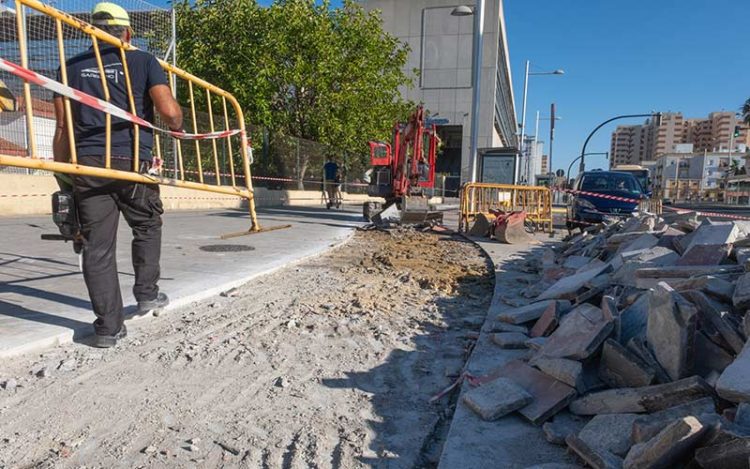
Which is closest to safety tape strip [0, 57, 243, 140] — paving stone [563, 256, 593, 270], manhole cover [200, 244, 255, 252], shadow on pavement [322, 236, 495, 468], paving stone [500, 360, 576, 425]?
shadow on pavement [322, 236, 495, 468]

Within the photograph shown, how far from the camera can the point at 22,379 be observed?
9.21 feet

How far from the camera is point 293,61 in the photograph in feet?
64.2

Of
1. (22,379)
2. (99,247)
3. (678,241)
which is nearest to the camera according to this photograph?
(22,379)

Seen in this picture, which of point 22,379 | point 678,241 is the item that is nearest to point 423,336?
point 22,379

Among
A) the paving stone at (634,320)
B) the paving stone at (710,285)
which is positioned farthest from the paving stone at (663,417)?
A: the paving stone at (710,285)

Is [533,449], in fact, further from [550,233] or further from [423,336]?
[550,233]

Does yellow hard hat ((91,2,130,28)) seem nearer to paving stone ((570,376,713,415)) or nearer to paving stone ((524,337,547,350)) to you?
paving stone ((524,337,547,350))

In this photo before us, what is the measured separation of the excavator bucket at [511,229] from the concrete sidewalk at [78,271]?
3.31 metres

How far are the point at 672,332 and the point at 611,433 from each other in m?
0.80

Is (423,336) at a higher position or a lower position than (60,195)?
lower

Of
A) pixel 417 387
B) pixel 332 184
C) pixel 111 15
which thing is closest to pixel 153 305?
pixel 111 15

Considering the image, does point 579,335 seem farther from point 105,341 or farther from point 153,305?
point 153,305

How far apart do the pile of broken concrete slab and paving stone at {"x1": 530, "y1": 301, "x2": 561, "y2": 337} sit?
10 mm

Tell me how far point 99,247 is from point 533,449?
2804 millimetres
